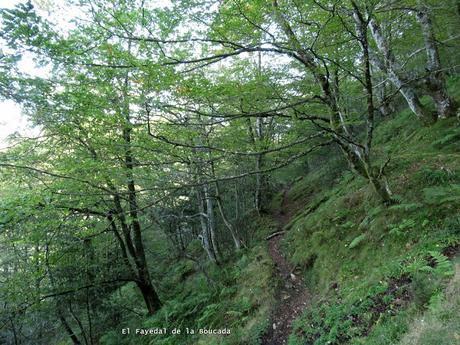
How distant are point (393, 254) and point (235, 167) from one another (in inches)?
248

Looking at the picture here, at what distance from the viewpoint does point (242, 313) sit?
21.0 ft

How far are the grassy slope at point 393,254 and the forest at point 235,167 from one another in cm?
3

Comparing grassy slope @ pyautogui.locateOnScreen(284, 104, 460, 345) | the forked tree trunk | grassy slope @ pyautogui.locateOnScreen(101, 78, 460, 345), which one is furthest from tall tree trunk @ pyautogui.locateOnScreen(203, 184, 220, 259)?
grassy slope @ pyautogui.locateOnScreen(284, 104, 460, 345)

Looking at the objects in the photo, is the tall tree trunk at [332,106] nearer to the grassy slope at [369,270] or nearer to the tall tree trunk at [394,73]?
the grassy slope at [369,270]

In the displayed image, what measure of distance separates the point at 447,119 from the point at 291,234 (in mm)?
5250

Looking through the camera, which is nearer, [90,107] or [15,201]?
[15,201]

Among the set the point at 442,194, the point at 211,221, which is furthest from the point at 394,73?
the point at 211,221

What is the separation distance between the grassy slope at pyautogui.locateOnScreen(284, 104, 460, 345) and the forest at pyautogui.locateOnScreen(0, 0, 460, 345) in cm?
3

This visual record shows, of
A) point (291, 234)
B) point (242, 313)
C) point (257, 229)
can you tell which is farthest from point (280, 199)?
point (242, 313)

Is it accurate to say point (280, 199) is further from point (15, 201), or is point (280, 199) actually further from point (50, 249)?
point (15, 201)

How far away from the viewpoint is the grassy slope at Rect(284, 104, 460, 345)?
302cm

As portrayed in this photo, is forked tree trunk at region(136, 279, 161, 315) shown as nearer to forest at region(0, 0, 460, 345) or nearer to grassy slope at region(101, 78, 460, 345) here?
forest at region(0, 0, 460, 345)

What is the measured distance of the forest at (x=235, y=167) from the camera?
3734 mm

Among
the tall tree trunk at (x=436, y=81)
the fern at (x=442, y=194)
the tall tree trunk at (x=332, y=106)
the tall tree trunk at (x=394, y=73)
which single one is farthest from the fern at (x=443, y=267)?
the tall tree trunk at (x=436, y=81)
